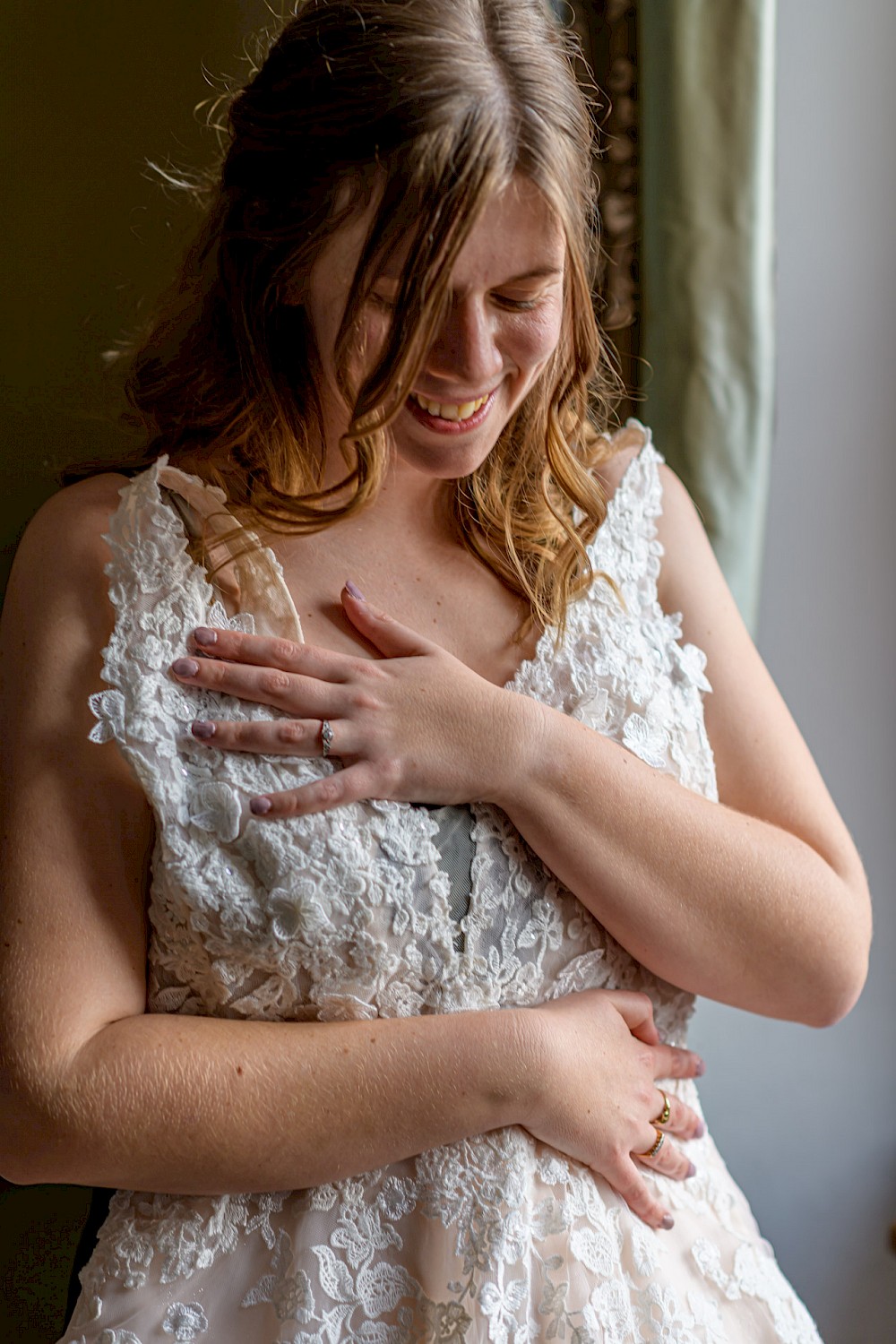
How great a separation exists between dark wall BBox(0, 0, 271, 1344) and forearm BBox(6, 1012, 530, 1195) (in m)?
0.62

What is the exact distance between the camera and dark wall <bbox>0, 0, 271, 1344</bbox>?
57.2 inches

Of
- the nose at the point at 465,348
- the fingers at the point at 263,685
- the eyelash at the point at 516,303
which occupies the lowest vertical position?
the fingers at the point at 263,685

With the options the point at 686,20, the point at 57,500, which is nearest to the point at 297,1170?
the point at 57,500

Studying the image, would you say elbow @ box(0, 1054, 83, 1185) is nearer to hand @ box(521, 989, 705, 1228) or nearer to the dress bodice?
the dress bodice

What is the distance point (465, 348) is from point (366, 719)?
13.3 inches

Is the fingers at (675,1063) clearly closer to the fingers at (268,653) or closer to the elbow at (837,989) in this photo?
the elbow at (837,989)

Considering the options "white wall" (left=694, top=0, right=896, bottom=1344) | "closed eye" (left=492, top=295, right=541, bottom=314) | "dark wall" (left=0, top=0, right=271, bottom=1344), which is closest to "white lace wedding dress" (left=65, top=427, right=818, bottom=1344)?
"closed eye" (left=492, top=295, right=541, bottom=314)

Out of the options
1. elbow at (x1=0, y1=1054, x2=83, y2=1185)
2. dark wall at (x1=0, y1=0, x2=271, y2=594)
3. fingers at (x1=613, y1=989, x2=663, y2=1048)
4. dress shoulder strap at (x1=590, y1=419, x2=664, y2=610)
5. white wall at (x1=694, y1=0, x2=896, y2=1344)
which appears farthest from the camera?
white wall at (x1=694, y1=0, x2=896, y2=1344)

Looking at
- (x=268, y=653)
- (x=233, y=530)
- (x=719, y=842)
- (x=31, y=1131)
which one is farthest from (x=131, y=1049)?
(x=719, y=842)

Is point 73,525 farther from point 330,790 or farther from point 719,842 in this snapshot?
point 719,842

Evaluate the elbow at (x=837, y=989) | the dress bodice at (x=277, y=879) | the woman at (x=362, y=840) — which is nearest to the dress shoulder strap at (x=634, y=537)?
the woman at (x=362, y=840)

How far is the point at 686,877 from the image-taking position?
3.84 ft

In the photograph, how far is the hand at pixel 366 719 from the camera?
3.45ft

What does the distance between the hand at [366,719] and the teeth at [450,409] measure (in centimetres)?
22
